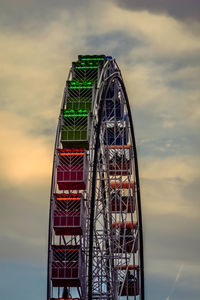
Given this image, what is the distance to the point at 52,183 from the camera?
66.3m

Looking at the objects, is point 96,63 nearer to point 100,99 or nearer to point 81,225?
point 100,99

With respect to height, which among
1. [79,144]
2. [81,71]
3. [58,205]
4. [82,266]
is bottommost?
[82,266]

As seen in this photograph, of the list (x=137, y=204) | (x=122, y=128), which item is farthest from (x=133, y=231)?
(x=122, y=128)

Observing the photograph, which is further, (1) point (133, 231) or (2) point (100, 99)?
(1) point (133, 231)

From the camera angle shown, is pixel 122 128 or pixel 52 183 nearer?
pixel 52 183

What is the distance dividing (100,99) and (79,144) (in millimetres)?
3721

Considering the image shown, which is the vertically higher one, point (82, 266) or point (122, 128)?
point (122, 128)

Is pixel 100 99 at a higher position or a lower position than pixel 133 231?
higher

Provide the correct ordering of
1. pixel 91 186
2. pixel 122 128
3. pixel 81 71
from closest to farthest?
pixel 91 186 → pixel 81 71 → pixel 122 128

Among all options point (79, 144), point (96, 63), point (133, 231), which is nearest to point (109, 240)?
point (133, 231)

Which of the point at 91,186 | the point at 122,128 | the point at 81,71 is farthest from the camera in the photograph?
the point at 122,128

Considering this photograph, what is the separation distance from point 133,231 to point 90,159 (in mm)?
9777

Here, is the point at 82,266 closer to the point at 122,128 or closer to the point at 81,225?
the point at 81,225

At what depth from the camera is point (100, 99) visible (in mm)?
65312
